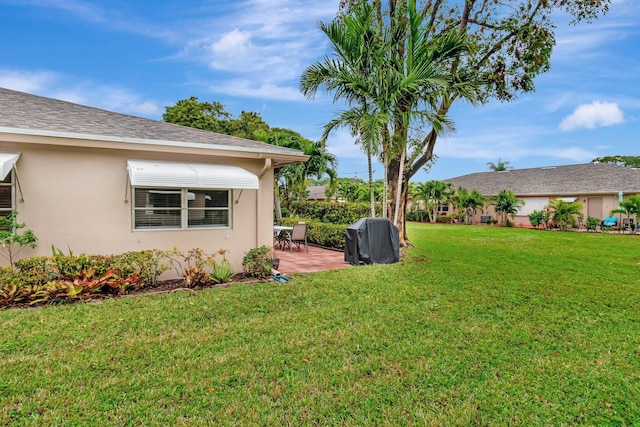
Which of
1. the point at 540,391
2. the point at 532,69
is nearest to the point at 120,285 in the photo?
the point at 540,391

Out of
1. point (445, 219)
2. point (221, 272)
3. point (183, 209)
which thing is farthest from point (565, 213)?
point (183, 209)

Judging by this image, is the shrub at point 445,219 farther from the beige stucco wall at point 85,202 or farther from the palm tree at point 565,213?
the beige stucco wall at point 85,202

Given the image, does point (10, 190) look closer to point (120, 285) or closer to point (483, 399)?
point (120, 285)

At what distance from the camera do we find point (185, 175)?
30.8 ft

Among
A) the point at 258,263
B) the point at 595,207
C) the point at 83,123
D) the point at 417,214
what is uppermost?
the point at 83,123

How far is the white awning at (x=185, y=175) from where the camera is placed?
891 centimetres

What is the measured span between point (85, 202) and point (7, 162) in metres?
1.95

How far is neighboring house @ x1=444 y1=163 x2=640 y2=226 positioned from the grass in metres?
35.0

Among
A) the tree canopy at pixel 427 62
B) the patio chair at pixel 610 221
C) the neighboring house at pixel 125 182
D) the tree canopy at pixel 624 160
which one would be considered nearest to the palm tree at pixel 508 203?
the patio chair at pixel 610 221

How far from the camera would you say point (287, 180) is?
2948 cm

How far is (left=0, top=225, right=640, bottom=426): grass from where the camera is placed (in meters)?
4.26

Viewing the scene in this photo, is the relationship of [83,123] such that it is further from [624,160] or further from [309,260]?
[624,160]

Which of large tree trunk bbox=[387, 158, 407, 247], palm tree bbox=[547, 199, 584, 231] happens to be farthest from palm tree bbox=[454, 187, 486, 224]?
large tree trunk bbox=[387, 158, 407, 247]

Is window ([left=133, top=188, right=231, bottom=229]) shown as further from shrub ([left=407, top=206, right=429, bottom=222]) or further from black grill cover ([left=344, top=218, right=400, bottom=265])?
shrub ([left=407, top=206, right=429, bottom=222])
